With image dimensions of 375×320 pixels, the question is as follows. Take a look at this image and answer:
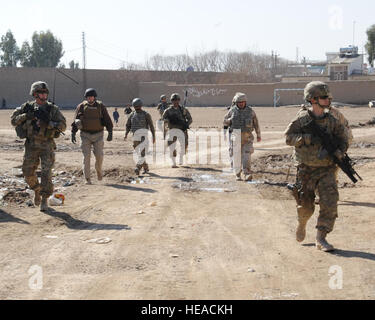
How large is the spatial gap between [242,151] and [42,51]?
2668 inches

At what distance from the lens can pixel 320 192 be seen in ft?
19.7

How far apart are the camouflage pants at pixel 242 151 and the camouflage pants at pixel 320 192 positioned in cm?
503

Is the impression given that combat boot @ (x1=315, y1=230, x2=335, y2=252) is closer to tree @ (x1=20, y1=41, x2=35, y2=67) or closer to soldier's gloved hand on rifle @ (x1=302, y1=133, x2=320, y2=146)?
soldier's gloved hand on rifle @ (x1=302, y1=133, x2=320, y2=146)

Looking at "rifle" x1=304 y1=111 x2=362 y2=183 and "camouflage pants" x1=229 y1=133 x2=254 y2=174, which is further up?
"rifle" x1=304 y1=111 x2=362 y2=183

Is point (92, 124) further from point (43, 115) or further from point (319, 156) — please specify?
point (319, 156)

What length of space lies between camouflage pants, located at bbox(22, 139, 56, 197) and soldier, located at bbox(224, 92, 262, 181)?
14.0ft

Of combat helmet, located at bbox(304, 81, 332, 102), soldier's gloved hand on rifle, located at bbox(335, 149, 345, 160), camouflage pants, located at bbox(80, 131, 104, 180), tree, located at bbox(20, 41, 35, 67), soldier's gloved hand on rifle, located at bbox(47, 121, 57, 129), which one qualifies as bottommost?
camouflage pants, located at bbox(80, 131, 104, 180)

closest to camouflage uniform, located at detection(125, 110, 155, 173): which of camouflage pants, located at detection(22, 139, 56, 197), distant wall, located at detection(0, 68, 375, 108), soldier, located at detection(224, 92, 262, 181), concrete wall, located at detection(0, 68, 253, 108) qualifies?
soldier, located at detection(224, 92, 262, 181)

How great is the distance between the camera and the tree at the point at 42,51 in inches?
2911

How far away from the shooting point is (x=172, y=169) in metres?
13.0

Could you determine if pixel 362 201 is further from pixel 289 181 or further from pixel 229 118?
pixel 229 118

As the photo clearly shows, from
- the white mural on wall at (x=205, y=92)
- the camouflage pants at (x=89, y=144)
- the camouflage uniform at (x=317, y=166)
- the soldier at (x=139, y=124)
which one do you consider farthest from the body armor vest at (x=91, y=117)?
the white mural on wall at (x=205, y=92)

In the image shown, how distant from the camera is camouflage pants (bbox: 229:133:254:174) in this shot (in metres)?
11.2

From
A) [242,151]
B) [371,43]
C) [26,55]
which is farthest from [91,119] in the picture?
[26,55]
